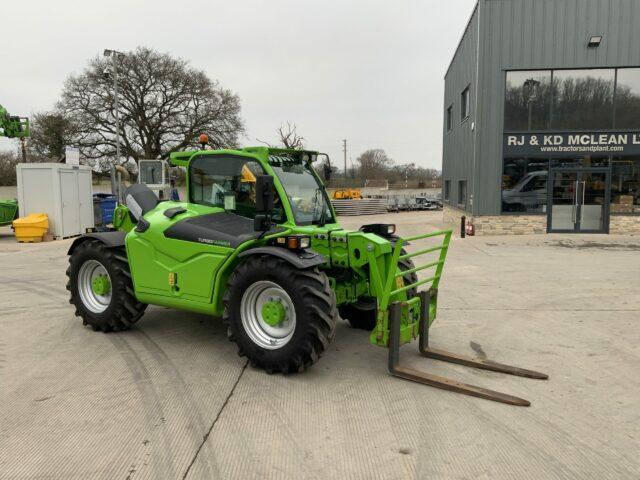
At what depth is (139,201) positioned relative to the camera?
6477 millimetres

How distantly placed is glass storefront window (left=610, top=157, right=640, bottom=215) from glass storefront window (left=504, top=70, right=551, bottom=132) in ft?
8.98

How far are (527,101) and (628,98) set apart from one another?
3.17 metres

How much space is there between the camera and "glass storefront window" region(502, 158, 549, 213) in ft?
56.4

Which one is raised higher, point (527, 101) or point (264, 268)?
point (527, 101)

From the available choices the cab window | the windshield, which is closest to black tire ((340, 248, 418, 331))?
the windshield

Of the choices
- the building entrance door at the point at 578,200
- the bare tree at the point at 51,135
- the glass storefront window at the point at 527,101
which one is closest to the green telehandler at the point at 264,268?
the glass storefront window at the point at 527,101

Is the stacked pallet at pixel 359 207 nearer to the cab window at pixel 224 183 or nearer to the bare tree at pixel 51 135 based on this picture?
the bare tree at pixel 51 135

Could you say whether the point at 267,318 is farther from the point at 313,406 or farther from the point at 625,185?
the point at 625,185

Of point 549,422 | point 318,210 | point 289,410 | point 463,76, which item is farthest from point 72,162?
point 549,422

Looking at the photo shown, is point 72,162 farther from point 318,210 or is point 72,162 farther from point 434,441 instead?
point 434,441

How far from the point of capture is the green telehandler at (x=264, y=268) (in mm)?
4773

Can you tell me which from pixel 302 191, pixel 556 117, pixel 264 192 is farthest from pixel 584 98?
pixel 264 192

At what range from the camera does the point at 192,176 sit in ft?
20.3

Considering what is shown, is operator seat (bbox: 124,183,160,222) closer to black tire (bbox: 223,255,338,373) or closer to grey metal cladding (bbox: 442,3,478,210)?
black tire (bbox: 223,255,338,373)
